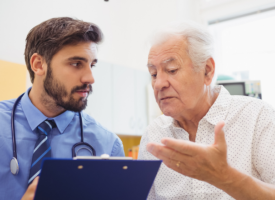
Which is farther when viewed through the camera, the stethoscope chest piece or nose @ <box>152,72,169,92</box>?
nose @ <box>152,72,169,92</box>

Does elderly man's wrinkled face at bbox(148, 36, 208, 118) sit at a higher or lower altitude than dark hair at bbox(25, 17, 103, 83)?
lower

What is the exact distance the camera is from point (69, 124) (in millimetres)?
1349

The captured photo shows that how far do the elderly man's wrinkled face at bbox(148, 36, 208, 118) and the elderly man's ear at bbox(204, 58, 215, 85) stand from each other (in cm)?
5

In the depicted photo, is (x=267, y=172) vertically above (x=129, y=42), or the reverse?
(x=129, y=42)

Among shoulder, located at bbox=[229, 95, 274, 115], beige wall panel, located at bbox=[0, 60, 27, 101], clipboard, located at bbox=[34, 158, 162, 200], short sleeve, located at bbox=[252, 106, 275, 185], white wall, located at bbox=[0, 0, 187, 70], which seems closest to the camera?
clipboard, located at bbox=[34, 158, 162, 200]

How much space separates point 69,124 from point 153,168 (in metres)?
0.69

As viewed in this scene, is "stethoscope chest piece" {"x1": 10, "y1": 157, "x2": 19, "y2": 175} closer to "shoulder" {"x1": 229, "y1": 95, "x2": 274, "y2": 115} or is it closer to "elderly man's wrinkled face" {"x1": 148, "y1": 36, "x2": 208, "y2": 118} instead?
"elderly man's wrinkled face" {"x1": 148, "y1": 36, "x2": 208, "y2": 118}

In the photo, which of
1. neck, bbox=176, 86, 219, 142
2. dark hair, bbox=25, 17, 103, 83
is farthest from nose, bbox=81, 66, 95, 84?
neck, bbox=176, 86, 219, 142

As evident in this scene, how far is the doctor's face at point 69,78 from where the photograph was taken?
1302 millimetres

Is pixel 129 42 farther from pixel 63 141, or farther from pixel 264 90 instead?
pixel 63 141

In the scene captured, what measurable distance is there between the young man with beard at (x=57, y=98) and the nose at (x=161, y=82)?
344 mm

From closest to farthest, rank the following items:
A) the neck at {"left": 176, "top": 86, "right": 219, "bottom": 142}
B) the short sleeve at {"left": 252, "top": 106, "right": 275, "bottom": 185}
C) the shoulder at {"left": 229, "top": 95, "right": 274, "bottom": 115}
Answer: the short sleeve at {"left": 252, "top": 106, "right": 275, "bottom": 185} → the shoulder at {"left": 229, "top": 95, "right": 274, "bottom": 115} → the neck at {"left": 176, "top": 86, "right": 219, "bottom": 142}

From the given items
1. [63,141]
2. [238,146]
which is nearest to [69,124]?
[63,141]

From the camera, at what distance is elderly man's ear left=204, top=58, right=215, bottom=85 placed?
4.11 feet
